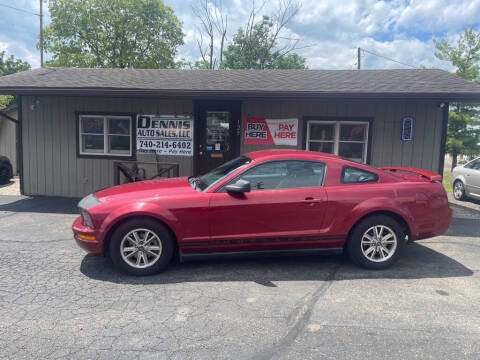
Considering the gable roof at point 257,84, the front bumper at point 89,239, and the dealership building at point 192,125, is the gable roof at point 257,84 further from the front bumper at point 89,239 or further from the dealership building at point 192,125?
the front bumper at point 89,239

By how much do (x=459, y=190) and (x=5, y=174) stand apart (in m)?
14.0

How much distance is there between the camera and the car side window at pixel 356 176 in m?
4.40

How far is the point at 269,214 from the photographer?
4.12 metres

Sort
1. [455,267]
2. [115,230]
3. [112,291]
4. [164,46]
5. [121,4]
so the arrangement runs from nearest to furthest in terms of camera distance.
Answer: [112,291] < [115,230] < [455,267] < [121,4] < [164,46]

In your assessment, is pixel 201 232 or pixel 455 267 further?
pixel 455 267

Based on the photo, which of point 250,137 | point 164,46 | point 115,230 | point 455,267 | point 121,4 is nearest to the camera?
point 115,230

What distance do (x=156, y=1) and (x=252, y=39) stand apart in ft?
27.2

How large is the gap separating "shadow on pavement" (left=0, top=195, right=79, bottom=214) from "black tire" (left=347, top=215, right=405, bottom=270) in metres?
5.72

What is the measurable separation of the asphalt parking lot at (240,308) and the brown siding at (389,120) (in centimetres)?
370

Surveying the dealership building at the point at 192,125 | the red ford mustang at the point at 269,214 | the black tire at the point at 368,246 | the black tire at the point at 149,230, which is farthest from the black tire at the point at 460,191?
the black tire at the point at 149,230

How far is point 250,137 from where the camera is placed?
857 centimetres

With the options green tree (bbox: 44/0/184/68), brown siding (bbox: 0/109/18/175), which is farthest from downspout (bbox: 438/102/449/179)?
green tree (bbox: 44/0/184/68)

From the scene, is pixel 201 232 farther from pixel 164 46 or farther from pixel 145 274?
pixel 164 46

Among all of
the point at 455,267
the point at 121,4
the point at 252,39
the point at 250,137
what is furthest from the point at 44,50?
the point at 455,267
